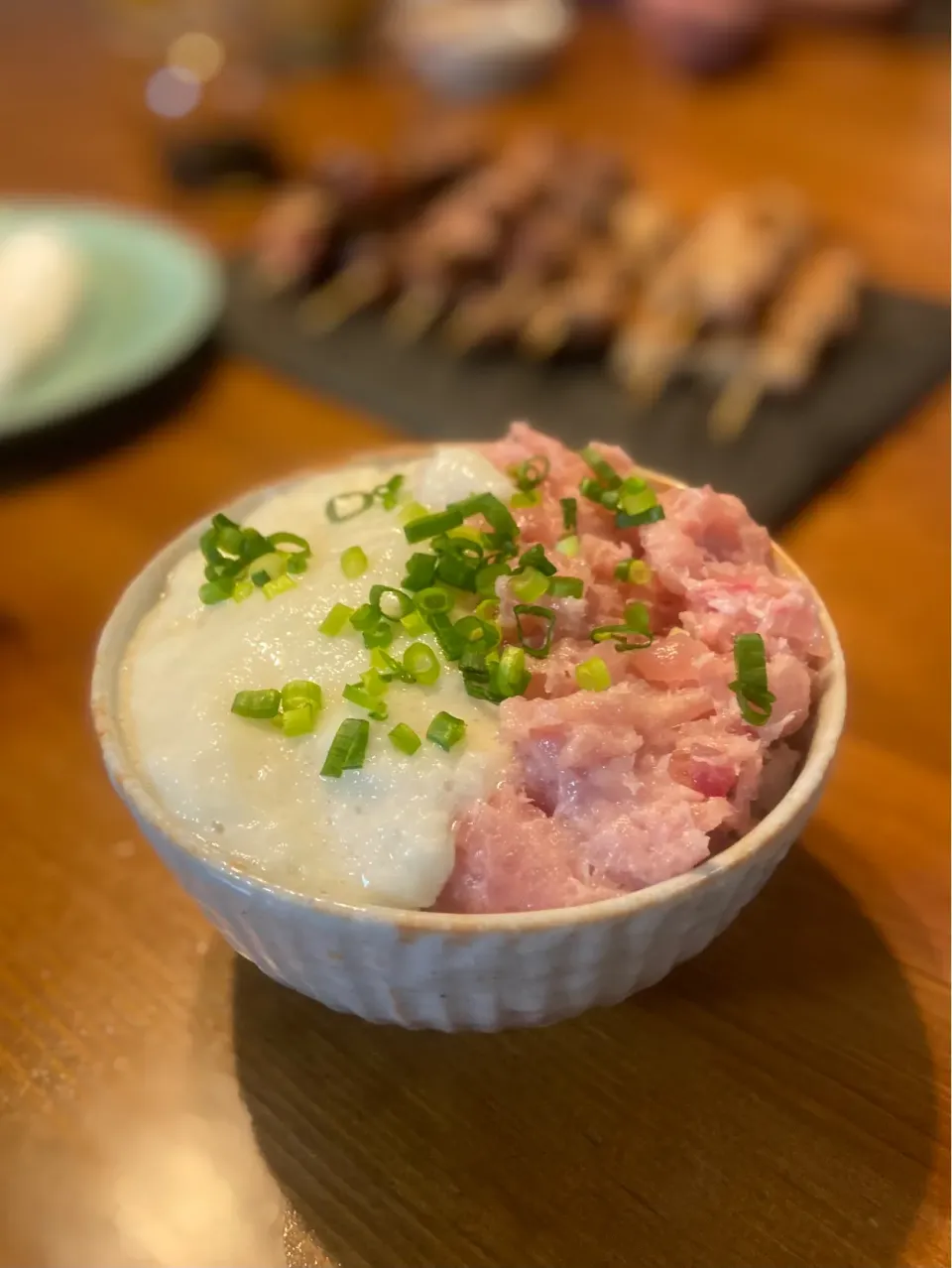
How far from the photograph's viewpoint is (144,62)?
3404 mm

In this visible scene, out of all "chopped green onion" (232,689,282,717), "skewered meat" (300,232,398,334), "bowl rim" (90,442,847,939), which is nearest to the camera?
"bowl rim" (90,442,847,939)

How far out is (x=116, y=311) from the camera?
6.48ft

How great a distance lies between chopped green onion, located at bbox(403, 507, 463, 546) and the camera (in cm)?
94

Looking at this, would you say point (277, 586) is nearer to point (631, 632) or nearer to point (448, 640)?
point (448, 640)

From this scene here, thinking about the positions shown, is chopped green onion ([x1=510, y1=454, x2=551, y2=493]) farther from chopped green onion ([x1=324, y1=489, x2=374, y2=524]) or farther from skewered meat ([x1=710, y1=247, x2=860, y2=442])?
skewered meat ([x1=710, y1=247, x2=860, y2=442])

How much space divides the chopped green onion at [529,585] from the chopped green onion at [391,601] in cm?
8

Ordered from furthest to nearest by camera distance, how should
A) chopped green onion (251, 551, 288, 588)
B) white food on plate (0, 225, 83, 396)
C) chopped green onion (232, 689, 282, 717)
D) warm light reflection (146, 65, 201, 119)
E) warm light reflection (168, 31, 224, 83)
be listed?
warm light reflection (168, 31, 224, 83) → warm light reflection (146, 65, 201, 119) → white food on plate (0, 225, 83, 396) → chopped green onion (251, 551, 288, 588) → chopped green onion (232, 689, 282, 717)

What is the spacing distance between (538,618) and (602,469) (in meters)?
0.19

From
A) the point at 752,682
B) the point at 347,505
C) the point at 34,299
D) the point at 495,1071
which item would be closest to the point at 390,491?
the point at 347,505

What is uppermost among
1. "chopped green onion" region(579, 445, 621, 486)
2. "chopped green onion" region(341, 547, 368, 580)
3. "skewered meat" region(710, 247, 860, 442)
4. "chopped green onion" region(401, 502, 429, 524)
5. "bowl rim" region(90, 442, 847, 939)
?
"chopped green onion" region(579, 445, 621, 486)

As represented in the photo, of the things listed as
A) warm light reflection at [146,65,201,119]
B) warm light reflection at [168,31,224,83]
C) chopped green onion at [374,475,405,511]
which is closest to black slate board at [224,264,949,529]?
chopped green onion at [374,475,405,511]

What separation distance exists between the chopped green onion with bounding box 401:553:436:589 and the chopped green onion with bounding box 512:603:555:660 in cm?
7

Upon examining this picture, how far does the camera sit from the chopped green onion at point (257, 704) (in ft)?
2.71

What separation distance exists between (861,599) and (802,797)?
0.68 metres
